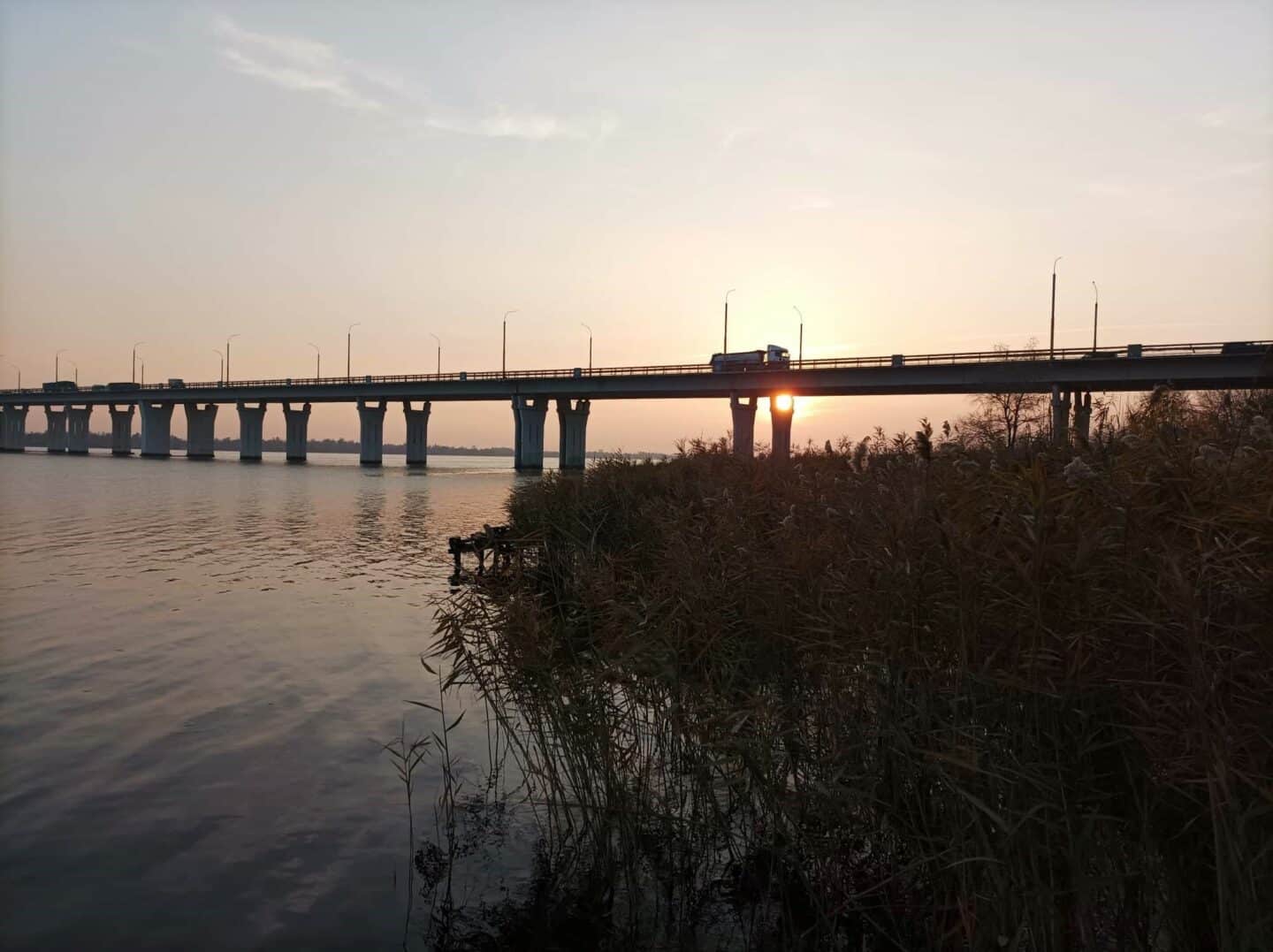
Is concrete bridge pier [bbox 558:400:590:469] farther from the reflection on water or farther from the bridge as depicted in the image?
→ the reflection on water

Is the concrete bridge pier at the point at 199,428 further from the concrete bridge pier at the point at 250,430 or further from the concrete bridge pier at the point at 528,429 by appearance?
the concrete bridge pier at the point at 528,429

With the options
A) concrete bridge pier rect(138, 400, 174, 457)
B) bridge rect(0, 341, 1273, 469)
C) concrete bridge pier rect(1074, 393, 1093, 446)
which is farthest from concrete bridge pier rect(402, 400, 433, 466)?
concrete bridge pier rect(1074, 393, 1093, 446)

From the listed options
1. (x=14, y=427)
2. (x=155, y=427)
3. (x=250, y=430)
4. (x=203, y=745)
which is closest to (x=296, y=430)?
(x=250, y=430)

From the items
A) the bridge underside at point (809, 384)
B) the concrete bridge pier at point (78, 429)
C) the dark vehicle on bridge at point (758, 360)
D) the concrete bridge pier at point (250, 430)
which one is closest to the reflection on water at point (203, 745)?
the bridge underside at point (809, 384)

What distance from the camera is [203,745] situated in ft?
35.4

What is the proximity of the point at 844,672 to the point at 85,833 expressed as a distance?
7.76 m

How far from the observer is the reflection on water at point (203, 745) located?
23.0 ft

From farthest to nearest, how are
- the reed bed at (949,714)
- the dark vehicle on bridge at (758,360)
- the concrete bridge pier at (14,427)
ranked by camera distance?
the concrete bridge pier at (14,427)
the dark vehicle on bridge at (758,360)
the reed bed at (949,714)

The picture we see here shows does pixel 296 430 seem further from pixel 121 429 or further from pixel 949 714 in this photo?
pixel 949 714

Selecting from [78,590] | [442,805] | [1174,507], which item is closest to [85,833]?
[442,805]

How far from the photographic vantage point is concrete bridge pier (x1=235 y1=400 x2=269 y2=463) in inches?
5512

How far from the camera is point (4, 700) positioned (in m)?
12.4

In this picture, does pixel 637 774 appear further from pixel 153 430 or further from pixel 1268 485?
pixel 153 430

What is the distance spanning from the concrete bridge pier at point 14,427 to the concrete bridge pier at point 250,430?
7214cm
